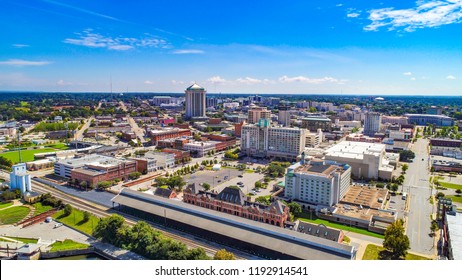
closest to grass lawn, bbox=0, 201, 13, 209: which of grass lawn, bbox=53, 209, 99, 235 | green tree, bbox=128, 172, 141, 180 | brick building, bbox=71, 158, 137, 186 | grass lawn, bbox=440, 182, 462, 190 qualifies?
grass lawn, bbox=53, 209, 99, 235

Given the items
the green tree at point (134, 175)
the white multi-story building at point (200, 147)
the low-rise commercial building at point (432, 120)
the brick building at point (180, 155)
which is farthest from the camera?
the low-rise commercial building at point (432, 120)

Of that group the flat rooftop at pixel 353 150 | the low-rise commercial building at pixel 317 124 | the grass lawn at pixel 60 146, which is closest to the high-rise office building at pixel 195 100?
the low-rise commercial building at pixel 317 124

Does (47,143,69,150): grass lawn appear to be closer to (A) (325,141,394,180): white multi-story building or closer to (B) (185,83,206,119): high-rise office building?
(B) (185,83,206,119): high-rise office building

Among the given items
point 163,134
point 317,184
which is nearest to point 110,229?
point 317,184

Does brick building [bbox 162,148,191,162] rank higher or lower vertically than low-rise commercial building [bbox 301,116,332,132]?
lower

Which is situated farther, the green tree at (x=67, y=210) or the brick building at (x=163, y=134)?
the brick building at (x=163, y=134)

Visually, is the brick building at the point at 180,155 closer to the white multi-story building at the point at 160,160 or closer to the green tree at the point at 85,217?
the white multi-story building at the point at 160,160

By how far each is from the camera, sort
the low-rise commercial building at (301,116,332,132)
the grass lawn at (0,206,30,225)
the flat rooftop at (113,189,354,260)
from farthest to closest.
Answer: the low-rise commercial building at (301,116,332,132) → the grass lawn at (0,206,30,225) → the flat rooftop at (113,189,354,260)
